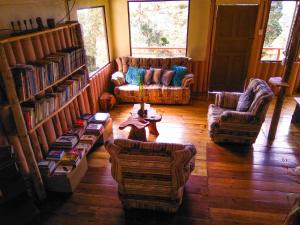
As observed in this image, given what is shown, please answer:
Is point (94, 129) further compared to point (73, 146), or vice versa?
point (94, 129)

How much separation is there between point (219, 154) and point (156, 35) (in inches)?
132

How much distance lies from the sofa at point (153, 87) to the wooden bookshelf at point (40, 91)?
1.58 metres

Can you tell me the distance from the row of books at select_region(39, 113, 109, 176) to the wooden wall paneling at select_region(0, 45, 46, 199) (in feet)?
0.40

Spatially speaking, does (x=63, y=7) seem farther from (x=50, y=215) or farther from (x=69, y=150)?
(x=50, y=215)

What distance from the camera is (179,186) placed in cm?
224

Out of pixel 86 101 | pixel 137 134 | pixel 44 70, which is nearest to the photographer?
pixel 44 70

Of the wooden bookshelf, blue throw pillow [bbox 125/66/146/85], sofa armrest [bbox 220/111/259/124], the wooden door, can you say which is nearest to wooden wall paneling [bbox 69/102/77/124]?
the wooden bookshelf

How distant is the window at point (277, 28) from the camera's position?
486 cm

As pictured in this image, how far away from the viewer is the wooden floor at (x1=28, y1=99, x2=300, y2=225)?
8.04 feet

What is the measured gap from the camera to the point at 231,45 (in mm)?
5176

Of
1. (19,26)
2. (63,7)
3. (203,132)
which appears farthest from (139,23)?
(19,26)

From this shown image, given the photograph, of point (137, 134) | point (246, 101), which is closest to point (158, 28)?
point (246, 101)

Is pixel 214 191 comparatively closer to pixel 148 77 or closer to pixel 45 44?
pixel 45 44

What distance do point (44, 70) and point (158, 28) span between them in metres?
3.54
